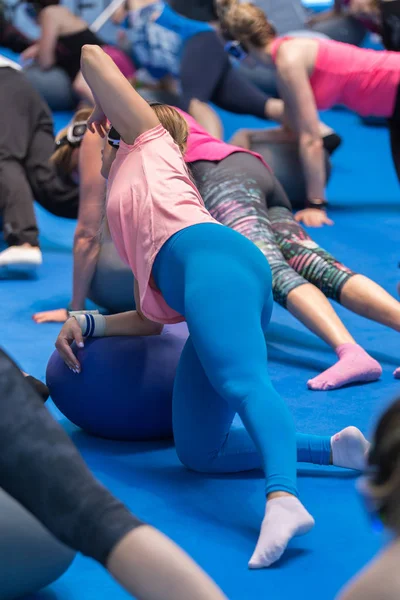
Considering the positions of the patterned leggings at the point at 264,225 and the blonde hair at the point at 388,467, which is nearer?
the blonde hair at the point at 388,467

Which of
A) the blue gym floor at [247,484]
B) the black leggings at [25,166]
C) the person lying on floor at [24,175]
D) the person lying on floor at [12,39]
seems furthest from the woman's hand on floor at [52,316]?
the person lying on floor at [12,39]

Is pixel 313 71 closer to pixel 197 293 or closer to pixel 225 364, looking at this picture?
pixel 197 293

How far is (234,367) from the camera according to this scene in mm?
2100

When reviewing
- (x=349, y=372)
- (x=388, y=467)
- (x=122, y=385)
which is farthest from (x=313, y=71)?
(x=388, y=467)

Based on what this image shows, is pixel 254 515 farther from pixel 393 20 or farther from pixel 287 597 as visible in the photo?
pixel 393 20

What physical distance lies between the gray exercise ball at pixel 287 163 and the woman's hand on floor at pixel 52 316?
1.89 meters

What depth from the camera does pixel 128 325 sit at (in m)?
2.68

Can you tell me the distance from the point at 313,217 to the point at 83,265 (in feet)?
6.59

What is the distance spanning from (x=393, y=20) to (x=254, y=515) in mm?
3719

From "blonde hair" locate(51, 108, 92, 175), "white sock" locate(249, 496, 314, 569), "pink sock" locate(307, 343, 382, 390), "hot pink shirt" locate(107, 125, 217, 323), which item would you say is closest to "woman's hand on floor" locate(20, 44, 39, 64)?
"blonde hair" locate(51, 108, 92, 175)

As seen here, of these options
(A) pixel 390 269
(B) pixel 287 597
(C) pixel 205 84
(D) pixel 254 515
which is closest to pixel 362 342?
(A) pixel 390 269

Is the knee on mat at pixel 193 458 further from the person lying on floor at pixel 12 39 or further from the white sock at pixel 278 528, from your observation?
the person lying on floor at pixel 12 39

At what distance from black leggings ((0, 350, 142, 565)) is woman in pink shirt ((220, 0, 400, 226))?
3551mm

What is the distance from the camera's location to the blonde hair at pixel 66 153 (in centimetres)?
348
